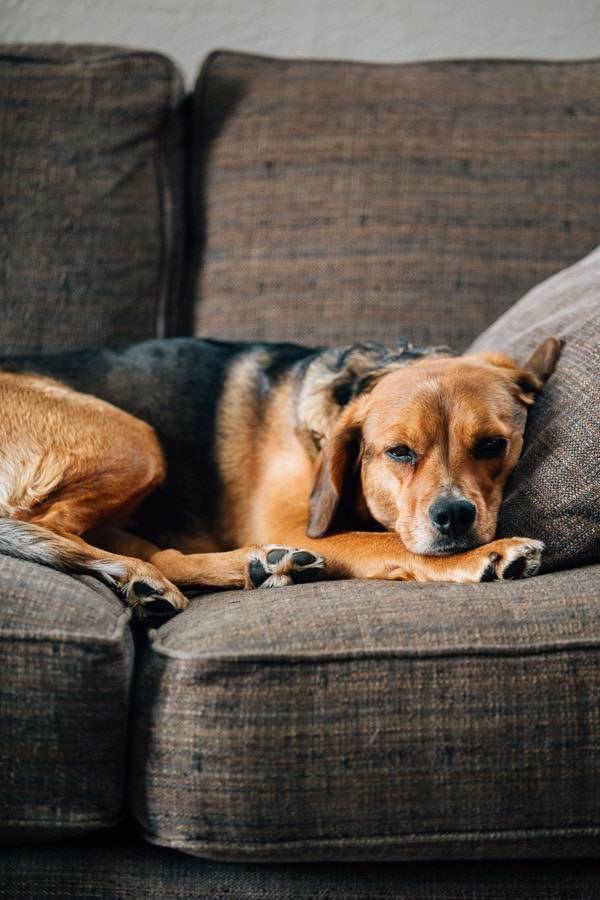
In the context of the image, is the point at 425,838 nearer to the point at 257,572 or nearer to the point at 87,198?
the point at 257,572

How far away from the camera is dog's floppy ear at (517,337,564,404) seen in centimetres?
210

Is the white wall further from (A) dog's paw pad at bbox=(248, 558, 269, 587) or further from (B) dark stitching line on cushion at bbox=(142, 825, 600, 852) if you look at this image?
(B) dark stitching line on cushion at bbox=(142, 825, 600, 852)

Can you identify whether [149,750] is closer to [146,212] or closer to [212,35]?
[146,212]

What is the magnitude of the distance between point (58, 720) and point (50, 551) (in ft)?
1.56

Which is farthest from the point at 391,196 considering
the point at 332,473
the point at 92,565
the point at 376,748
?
the point at 376,748

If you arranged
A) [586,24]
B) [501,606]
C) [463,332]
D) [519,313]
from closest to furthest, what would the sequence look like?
[501,606]
[519,313]
[463,332]
[586,24]

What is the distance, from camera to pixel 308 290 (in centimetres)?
289

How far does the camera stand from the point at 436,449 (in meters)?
2.02

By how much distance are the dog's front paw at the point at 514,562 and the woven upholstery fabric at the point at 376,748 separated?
0.95 ft

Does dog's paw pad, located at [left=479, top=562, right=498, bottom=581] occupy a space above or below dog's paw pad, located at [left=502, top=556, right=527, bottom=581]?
below

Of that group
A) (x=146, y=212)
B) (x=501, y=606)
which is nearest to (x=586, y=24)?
(x=146, y=212)

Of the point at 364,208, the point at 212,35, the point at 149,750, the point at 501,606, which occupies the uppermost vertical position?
the point at 212,35

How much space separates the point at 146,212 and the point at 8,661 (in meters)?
1.91

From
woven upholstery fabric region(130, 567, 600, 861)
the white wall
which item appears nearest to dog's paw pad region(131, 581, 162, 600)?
woven upholstery fabric region(130, 567, 600, 861)
